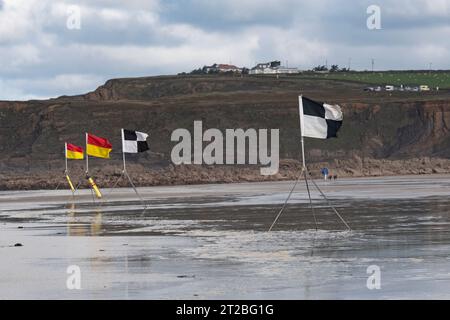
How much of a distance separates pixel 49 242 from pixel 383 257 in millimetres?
8265

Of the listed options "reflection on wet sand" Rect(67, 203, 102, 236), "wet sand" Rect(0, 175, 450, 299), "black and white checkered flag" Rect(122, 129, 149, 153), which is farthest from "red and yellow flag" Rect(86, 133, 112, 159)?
"reflection on wet sand" Rect(67, 203, 102, 236)

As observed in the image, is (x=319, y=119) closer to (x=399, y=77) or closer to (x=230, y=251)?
(x=230, y=251)

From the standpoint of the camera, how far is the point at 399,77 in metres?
177

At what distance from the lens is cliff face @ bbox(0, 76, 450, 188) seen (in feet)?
334

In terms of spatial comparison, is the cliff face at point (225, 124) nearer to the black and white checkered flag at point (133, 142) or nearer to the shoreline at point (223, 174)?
the shoreline at point (223, 174)

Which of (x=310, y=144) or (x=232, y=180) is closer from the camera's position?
(x=232, y=180)

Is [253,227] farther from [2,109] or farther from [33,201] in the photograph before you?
[2,109]

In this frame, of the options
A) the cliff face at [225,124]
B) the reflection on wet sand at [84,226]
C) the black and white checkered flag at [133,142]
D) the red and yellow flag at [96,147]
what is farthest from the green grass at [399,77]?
the reflection on wet sand at [84,226]

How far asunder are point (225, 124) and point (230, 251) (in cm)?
8803

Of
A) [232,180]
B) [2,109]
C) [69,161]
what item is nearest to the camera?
[232,180]

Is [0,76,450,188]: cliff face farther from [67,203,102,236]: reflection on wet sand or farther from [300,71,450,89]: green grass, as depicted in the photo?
[67,203,102,236]: reflection on wet sand

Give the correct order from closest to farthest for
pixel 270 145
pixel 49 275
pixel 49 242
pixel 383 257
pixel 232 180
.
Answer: pixel 49 275, pixel 383 257, pixel 49 242, pixel 232 180, pixel 270 145

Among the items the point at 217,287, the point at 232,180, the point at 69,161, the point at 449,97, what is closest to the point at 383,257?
the point at 217,287

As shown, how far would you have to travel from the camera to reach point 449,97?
396 ft
